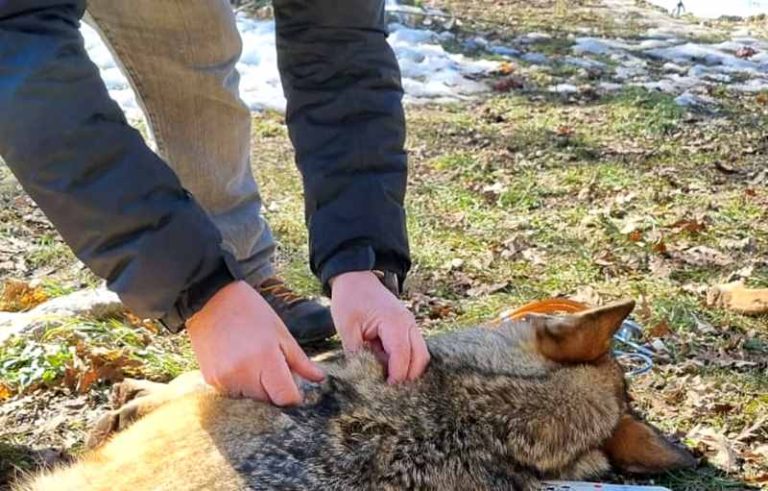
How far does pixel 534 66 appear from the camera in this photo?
12.2m

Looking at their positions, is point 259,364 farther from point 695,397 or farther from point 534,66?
point 534,66

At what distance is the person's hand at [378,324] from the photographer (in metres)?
3.15

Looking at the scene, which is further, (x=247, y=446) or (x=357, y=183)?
(x=357, y=183)

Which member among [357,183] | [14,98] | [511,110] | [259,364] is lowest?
[511,110]

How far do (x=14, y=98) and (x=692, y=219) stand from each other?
504 centimetres

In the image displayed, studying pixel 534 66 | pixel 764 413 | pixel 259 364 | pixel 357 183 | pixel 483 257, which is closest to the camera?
pixel 259 364

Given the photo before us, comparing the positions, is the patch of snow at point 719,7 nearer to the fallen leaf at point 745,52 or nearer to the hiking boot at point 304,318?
the fallen leaf at point 745,52

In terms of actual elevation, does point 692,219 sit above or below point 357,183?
below

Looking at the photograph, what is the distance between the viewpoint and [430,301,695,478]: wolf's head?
3211 mm

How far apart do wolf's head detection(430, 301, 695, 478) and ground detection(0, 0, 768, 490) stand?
0.18 metres

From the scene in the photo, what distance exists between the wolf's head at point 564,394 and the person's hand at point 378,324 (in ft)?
0.60

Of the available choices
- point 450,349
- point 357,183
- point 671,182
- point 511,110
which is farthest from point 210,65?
point 511,110

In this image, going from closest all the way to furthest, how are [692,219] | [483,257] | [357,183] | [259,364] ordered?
[259,364] → [357,183] → [483,257] → [692,219]

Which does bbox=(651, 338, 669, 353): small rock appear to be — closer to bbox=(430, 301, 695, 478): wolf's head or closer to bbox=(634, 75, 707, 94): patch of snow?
bbox=(430, 301, 695, 478): wolf's head
